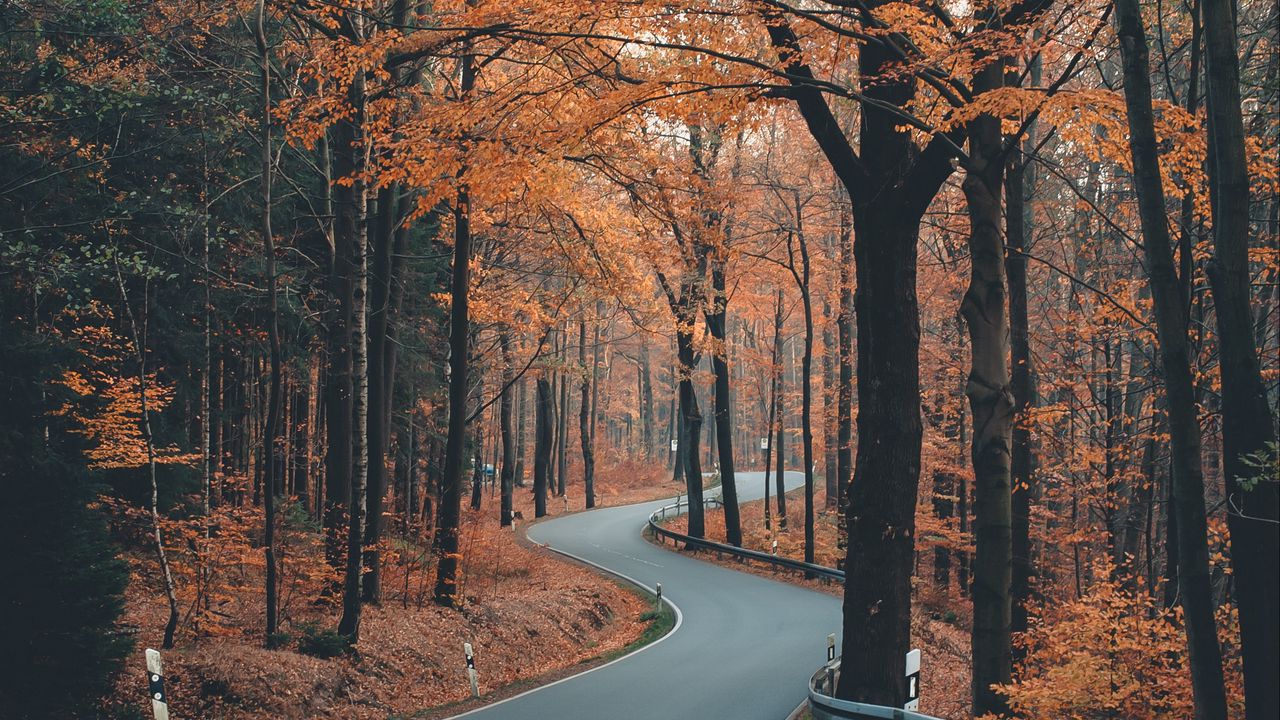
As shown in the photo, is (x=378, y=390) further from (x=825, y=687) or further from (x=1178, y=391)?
(x=1178, y=391)

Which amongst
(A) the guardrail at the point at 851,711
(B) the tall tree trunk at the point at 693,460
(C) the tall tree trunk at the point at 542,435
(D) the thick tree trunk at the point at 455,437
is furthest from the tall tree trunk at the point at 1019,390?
(C) the tall tree trunk at the point at 542,435

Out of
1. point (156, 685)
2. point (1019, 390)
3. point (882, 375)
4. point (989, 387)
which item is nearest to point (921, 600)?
point (1019, 390)

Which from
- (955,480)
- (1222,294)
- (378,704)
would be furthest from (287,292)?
(955,480)

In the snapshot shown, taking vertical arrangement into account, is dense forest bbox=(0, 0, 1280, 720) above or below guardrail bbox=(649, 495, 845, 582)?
above

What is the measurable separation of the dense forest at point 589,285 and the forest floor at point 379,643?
0.35 ft

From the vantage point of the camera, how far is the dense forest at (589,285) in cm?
740

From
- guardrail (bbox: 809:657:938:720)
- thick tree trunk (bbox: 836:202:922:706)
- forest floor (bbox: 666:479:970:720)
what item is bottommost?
forest floor (bbox: 666:479:970:720)

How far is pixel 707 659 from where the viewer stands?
1439 centimetres

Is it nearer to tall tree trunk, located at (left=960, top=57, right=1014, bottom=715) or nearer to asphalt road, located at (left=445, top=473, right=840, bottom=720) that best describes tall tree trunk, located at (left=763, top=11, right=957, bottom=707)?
tall tree trunk, located at (left=960, top=57, right=1014, bottom=715)

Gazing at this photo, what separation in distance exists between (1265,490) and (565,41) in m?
7.10

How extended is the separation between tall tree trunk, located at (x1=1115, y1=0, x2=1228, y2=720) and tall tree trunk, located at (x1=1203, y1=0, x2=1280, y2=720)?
0.20 metres

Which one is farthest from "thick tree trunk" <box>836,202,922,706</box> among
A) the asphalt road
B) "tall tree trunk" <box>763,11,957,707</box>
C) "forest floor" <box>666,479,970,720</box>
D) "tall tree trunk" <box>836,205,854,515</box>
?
"tall tree trunk" <box>836,205,854,515</box>

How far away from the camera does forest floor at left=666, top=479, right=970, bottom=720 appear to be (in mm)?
13797

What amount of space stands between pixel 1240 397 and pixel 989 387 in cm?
270
